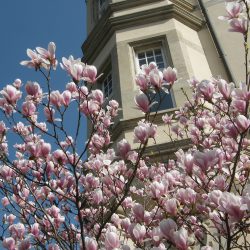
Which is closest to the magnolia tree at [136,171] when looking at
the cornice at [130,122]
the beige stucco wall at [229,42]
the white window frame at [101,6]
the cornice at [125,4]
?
the cornice at [130,122]

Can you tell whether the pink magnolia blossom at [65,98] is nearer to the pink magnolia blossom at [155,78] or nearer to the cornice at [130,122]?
the pink magnolia blossom at [155,78]

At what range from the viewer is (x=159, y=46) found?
8.77 metres

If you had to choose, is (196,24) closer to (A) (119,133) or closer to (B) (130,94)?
(B) (130,94)

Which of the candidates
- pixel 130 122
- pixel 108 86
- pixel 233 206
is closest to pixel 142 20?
pixel 108 86

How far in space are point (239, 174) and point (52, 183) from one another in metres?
2.12

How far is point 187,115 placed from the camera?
5559mm

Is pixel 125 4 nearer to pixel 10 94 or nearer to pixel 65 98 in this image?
pixel 65 98

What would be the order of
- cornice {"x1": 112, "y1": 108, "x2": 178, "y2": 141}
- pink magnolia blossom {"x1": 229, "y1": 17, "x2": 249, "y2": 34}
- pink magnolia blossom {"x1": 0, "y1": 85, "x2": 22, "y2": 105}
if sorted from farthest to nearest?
cornice {"x1": 112, "y1": 108, "x2": 178, "y2": 141} → pink magnolia blossom {"x1": 0, "y1": 85, "x2": 22, "y2": 105} → pink magnolia blossom {"x1": 229, "y1": 17, "x2": 249, "y2": 34}

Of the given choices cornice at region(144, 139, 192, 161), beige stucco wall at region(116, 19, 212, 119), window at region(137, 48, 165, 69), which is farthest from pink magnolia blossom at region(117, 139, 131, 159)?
window at region(137, 48, 165, 69)

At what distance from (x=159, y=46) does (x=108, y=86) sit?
1.57m

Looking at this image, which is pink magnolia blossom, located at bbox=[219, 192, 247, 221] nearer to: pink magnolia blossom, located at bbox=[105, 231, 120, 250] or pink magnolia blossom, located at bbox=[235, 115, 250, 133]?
pink magnolia blossom, located at bbox=[105, 231, 120, 250]

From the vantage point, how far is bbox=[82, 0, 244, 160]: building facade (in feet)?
24.7

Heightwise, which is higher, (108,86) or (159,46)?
(159,46)

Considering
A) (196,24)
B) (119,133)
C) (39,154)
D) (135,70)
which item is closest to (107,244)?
(39,154)
